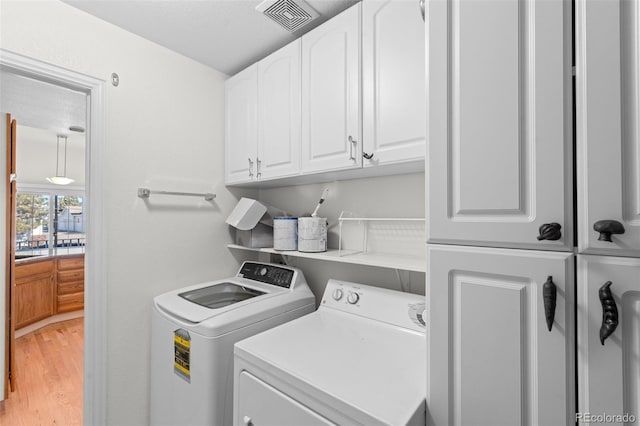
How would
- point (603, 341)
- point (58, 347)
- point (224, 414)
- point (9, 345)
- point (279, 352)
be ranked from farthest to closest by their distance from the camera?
point (58, 347) → point (9, 345) → point (224, 414) → point (279, 352) → point (603, 341)

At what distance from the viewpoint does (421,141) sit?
3.76 ft

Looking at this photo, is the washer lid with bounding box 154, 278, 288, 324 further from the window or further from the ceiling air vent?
the window

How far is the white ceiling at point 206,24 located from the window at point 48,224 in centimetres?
465

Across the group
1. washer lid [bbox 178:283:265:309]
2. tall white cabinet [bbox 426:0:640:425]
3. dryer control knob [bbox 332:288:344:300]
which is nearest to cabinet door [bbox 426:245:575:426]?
tall white cabinet [bbox 426:0:640:425]

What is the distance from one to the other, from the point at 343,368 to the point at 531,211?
29.8 inches

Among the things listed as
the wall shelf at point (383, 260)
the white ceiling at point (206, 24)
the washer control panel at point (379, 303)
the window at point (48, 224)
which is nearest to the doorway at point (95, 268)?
the white ceiling at point (206, 24)

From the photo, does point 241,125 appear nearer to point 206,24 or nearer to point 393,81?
point 206,24

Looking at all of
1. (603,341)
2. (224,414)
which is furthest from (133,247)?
(603,341)

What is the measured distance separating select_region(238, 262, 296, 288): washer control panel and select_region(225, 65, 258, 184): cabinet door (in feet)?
1.94

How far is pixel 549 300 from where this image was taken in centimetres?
63

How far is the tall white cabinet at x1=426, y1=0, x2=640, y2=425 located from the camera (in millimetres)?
579

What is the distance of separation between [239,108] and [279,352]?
156cm

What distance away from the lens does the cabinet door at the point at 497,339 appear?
639mm

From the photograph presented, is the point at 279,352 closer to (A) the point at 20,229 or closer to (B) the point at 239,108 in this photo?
(B) the point at 239,108
